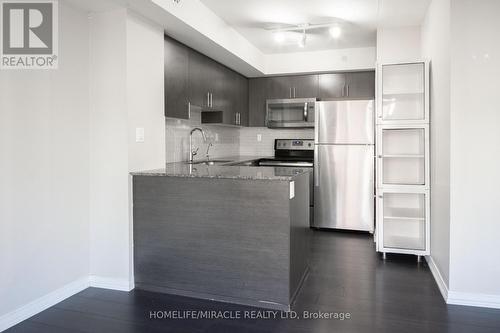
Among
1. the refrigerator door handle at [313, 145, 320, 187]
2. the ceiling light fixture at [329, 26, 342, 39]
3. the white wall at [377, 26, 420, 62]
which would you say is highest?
the ceiling light fixture at [329, 26, 342, 39]

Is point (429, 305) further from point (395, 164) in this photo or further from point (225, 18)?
point (225, 18)

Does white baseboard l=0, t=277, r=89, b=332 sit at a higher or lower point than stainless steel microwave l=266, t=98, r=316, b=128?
lower

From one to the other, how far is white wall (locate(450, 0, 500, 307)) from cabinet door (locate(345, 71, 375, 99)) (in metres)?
2.64

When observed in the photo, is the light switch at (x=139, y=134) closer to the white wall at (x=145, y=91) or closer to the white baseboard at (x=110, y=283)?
the white wall at (x=145, y=91)

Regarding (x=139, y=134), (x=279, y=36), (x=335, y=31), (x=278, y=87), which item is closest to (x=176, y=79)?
(x=139, y=134)

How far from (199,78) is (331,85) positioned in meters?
2.21

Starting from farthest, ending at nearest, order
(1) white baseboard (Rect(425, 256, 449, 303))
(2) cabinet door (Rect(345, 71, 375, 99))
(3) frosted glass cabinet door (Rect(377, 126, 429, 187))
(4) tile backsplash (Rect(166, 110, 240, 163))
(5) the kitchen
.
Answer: (2) cabinet door (Rect(345, 71, 375, 99)) < (4) tile backsplash (Rect(166, 110, 240, 163)) < (3) frosted glass cabinet door (Rect(377, 126, 429, 187)) < (1) white baseboard (Rect(425, 256, 449, 303)) < (5) the kitchen

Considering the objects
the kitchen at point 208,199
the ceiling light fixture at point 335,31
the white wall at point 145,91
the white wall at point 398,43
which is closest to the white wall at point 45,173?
the kitchen at point 208,199

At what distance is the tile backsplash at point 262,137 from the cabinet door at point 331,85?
67 centimetres

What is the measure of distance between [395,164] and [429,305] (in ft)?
5.47

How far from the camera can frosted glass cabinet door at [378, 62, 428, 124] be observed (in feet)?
12.1

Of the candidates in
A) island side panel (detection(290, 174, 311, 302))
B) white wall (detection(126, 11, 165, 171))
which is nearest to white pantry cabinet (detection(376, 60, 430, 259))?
island side panel (detection(290, 174, 311, 302))

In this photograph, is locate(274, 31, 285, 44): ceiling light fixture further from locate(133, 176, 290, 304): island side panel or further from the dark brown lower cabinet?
locate(133, 176, 290, 304): island side panel

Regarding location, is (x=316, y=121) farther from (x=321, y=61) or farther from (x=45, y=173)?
(x=45, y=173)
